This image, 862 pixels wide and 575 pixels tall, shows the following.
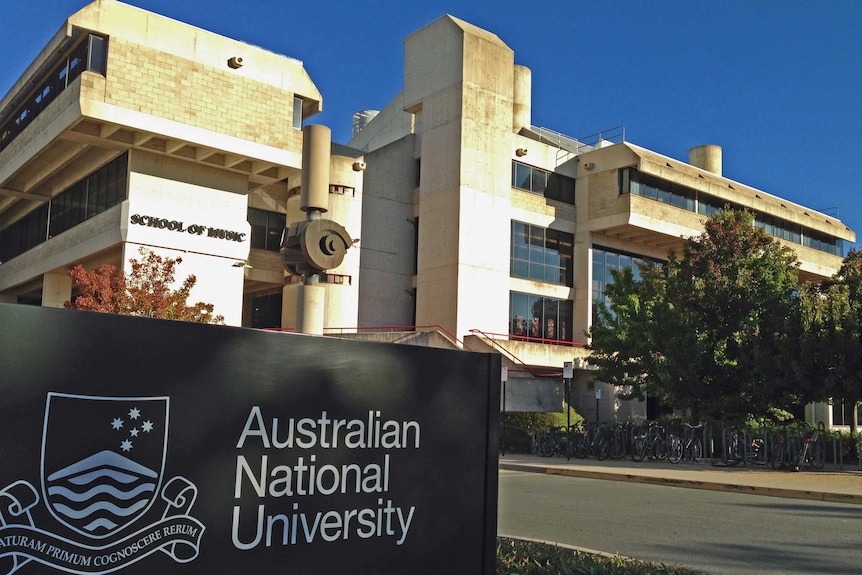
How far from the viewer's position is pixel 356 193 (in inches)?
1545

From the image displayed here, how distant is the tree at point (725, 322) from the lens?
23722mm

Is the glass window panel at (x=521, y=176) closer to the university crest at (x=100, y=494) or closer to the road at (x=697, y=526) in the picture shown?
the road at (x=697, y=526)

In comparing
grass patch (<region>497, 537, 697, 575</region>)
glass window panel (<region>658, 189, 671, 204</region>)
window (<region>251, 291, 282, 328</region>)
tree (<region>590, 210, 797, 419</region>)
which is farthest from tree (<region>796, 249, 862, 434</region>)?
window (<region>251, 291, 282, 328</region>)

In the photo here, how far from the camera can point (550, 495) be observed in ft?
47.9

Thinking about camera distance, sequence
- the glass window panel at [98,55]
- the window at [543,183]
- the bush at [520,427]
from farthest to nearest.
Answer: the window at [543,183] < the glass window panel at [98,55] < the bush at [520,427]

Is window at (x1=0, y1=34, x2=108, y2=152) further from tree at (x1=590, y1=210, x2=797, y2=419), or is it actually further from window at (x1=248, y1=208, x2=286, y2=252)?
tree at (x1=590, y1=210, x2=797, y2=419)

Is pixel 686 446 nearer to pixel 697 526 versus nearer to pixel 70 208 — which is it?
pixel 697 526

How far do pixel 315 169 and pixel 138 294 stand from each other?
326 inches

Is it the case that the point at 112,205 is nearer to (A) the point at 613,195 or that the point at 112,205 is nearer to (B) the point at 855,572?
(A) the point at 613,195

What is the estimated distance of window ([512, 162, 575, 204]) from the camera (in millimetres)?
40625

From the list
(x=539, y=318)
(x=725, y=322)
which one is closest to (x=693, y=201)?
(x=539, y=318)

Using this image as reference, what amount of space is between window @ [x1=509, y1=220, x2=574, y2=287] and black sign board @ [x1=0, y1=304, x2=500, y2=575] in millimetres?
35968

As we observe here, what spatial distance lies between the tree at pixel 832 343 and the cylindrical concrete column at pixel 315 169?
12782 millimetres

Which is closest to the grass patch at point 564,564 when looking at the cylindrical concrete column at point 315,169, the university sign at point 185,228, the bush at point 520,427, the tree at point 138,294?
the cylindrical concrete column at point 315,169
